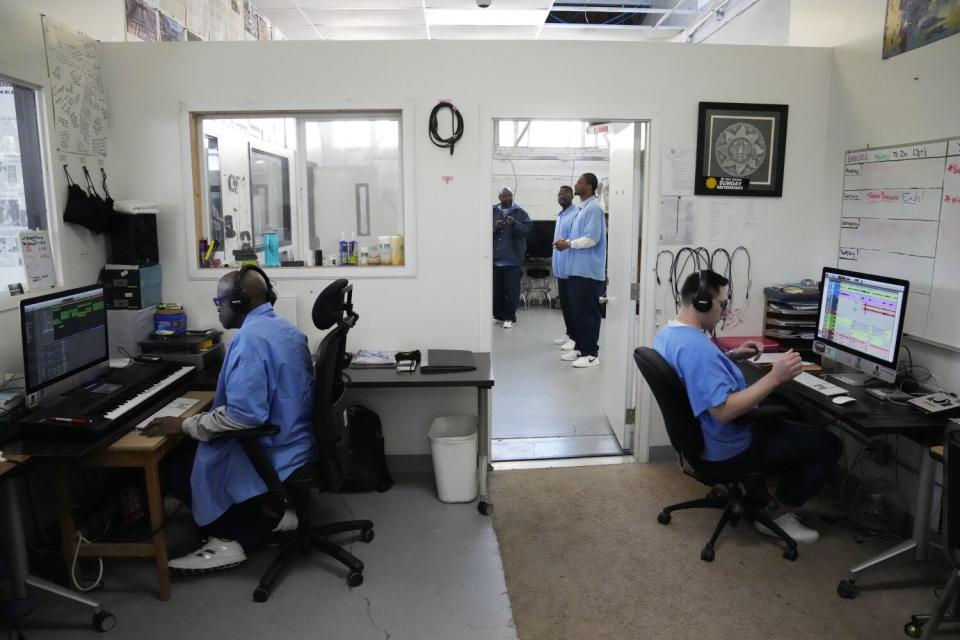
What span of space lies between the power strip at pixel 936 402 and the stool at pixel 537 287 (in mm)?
6702

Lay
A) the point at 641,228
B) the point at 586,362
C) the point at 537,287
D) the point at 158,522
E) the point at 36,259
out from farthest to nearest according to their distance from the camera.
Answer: the point at 537,287 → the point at 586,362 → the point at 641,228 → the point at 36,259 → the point at 158,522

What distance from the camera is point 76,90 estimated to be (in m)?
3.16

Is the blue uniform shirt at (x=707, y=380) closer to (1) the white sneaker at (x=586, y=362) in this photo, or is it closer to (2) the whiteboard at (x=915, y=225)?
(2) the whiteboard at (x=915, y=225)

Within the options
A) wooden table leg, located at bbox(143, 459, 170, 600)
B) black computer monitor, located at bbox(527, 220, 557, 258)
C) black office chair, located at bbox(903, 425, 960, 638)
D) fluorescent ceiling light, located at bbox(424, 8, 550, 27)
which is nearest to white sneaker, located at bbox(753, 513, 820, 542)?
black office chair, located at bbox(903, 425, 960, 638)

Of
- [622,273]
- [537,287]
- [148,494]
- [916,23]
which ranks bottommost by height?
[148,494]

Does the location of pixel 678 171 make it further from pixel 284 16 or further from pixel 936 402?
pixel 284 16

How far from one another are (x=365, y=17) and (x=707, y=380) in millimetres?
4894

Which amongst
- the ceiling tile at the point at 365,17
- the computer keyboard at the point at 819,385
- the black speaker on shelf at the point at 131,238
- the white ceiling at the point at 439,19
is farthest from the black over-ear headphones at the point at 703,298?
the ceiling tile at the point at 365,17

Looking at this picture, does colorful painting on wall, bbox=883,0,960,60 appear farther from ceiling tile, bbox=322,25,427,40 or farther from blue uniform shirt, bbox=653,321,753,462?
ceiling tile, bbox=322,25,427,40

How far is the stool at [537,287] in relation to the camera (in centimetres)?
923

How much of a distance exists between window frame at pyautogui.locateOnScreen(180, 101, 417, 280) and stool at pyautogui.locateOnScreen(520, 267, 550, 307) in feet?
18.9

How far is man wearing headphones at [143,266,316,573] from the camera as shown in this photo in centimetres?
239

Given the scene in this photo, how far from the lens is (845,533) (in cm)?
300

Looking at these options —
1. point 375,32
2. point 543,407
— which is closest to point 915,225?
point 543,407
